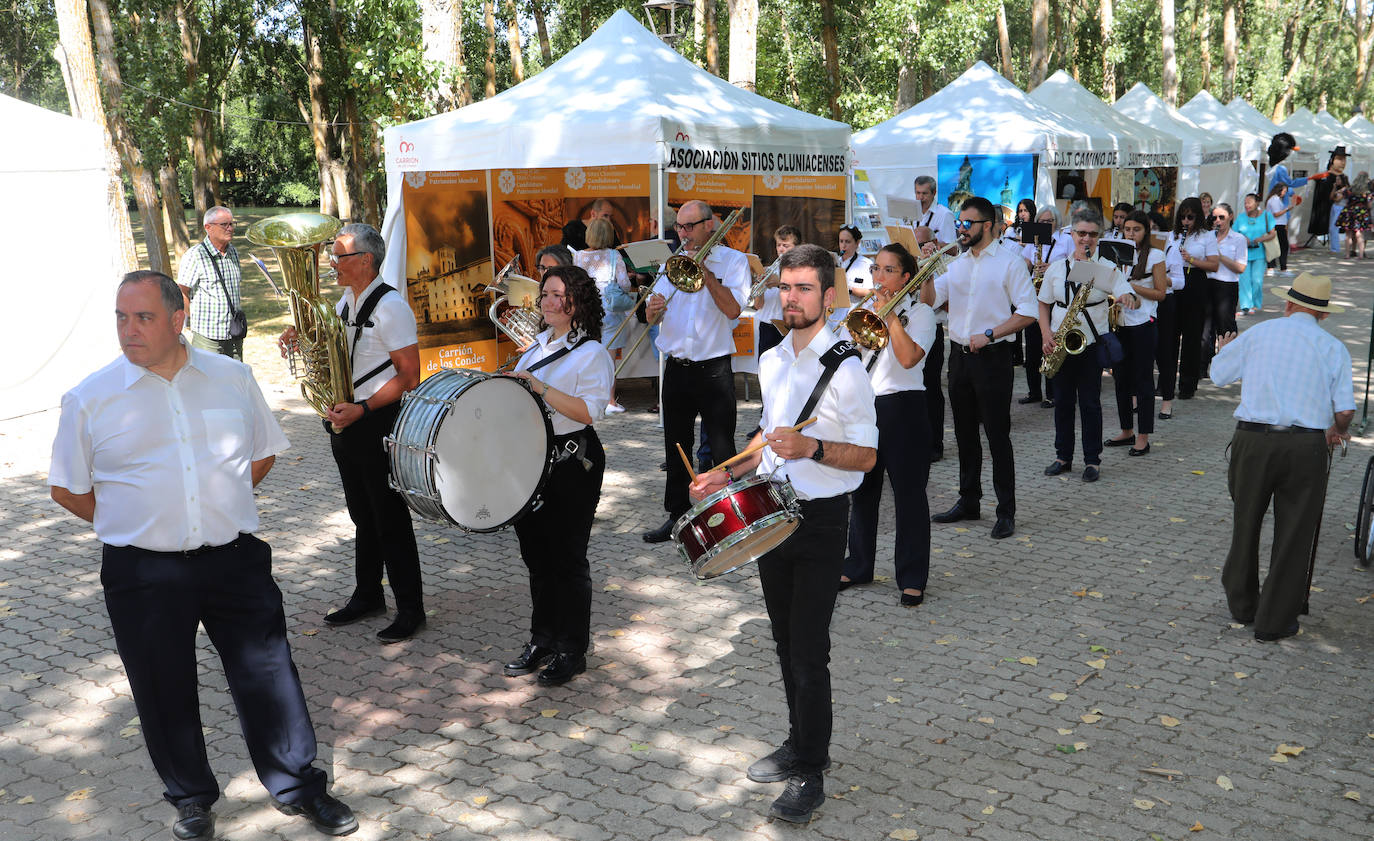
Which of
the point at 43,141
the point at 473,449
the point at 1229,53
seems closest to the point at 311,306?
the point at 473,449

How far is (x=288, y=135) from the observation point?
49438 millimetres

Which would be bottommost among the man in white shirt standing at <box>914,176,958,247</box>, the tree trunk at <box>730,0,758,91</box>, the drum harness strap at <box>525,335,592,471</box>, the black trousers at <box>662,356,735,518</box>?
the black trousers at <box>662,356,735,518</box>

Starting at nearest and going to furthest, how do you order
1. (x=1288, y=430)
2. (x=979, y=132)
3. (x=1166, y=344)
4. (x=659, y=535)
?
(x=1288, y=430)
(x=659, y=535)
(x=1166, y=344)
(x=979, y=132)

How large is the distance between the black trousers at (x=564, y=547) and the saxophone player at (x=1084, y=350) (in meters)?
4.94

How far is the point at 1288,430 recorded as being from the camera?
548 cm

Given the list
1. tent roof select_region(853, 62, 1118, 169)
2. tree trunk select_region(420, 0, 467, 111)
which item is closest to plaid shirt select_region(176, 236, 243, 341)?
tree trunk select_region(420, 0, 467, 111)

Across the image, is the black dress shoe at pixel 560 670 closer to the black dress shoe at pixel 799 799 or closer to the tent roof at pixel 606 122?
the black dress shoe at pixel 799 799

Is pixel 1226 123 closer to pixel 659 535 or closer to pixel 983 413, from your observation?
pixel 983 413

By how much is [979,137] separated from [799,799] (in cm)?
1244

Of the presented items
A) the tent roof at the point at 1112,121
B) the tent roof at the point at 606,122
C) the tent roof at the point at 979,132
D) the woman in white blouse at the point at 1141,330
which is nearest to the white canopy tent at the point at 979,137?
the tent roof at the point at 979,132

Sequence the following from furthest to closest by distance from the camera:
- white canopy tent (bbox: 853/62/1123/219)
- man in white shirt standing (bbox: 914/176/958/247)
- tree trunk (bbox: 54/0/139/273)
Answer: white canopy tent (bbox: 853/62/1123/219)
tree trunk (bbox: 54/0/139/273)
man in white shirt standing (bbox: 914/176/958/247)

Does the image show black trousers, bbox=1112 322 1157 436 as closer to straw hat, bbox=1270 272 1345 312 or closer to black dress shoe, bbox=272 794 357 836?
straw hat, bbox=1270 272 1345 312

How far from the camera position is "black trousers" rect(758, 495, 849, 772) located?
3957mm

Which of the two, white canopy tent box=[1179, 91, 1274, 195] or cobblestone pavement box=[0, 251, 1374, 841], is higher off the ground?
white canopy tent box=[1179, 91, 1274, 195]
